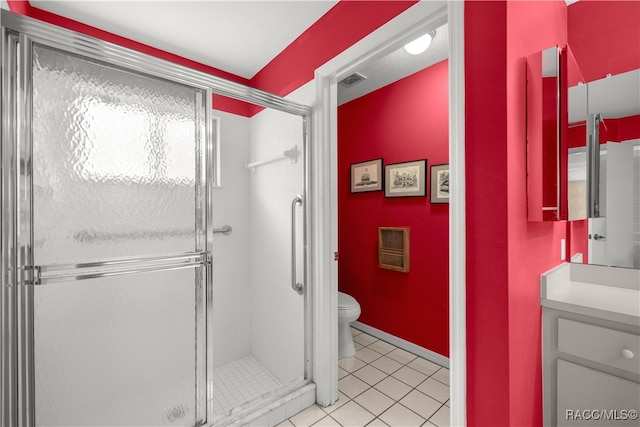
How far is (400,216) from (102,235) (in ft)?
7.29

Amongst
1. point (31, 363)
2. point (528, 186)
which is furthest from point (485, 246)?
point (31, 363)

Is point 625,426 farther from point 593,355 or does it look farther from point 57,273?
point 57,273

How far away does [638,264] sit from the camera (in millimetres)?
1329

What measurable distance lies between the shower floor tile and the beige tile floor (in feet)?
1.63

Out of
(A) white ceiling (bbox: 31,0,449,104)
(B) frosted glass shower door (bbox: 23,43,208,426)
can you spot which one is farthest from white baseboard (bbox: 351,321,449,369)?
(A) white ceiling (bbox: 31,0,449,104)

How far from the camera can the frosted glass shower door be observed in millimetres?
1078

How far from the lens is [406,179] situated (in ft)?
8.41

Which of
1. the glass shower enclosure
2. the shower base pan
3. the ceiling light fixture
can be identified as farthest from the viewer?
the ceiling light fixture

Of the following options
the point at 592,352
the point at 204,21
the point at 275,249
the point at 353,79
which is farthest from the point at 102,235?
the point at 353,79

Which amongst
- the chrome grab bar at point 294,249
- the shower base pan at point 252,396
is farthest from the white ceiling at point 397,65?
the shower base pan at point 252,396

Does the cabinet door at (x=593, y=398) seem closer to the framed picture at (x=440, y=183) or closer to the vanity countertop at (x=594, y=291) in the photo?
the vanity countertop at (x=594, y=291)

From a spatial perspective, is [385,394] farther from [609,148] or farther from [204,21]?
[204,21]

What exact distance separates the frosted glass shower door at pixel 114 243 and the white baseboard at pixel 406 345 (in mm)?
1787

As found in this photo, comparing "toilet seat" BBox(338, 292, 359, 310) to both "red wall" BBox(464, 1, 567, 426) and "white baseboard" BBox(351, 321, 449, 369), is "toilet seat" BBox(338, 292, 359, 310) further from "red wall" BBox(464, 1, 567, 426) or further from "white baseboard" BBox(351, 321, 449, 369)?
"red wall" BBox(464, 1, 567, 426)
